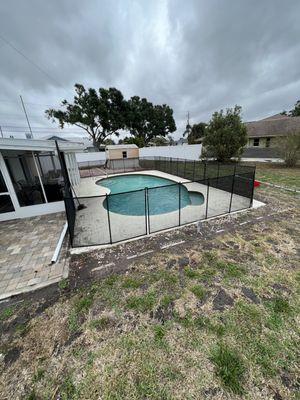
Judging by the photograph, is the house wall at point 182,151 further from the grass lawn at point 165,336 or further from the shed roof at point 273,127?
the grass lawn at point 165,336

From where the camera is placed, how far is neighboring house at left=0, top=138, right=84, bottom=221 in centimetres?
593

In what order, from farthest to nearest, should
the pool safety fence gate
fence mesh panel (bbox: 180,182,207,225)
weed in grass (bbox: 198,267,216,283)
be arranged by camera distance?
fence mesh panel (bbox: 180,182,207,225), the pool safety fence gate, weed in grass (bbox: 198,267,216,283)

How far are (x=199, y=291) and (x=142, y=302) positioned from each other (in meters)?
1.07

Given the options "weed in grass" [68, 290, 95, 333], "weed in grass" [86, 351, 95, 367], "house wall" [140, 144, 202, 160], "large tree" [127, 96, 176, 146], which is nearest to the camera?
"weed in grass" [86, 351, 95, 367]

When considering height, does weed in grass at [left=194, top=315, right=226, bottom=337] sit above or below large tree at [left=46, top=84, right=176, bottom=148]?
below

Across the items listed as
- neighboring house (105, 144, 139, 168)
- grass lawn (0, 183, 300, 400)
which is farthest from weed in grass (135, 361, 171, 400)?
neighboring house (105, 144, 139, 168)

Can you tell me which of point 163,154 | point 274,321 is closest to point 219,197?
point 274,321

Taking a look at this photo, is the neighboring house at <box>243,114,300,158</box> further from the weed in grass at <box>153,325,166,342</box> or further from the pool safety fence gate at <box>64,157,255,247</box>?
the weed in grass at <box>153,325,166,342</box>

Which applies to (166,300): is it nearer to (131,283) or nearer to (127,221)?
(131,283)

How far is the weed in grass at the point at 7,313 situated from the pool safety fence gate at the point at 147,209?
190 centimetres

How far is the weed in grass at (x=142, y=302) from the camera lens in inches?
112

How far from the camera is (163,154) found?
2320cm

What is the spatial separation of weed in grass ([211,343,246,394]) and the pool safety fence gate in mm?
3171

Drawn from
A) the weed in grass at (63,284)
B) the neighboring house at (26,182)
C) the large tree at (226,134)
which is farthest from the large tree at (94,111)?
the weed in grass at (63,284)
